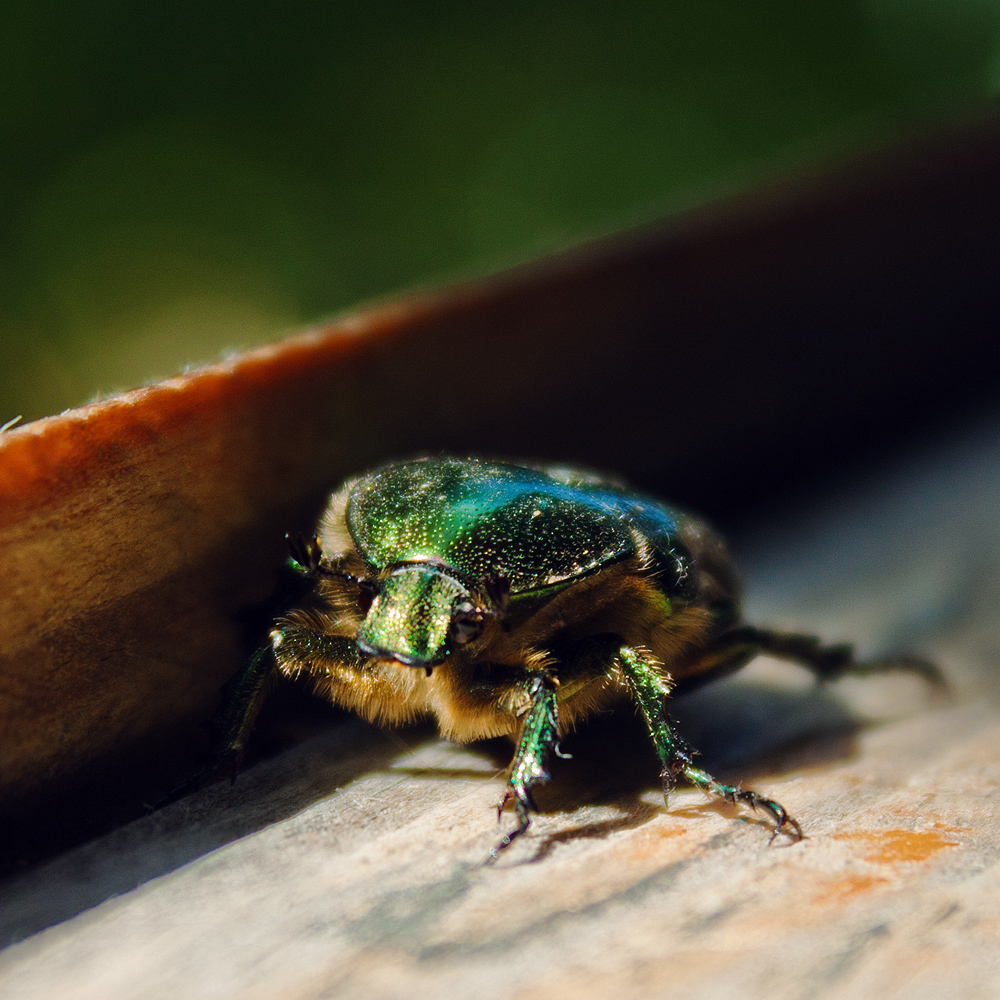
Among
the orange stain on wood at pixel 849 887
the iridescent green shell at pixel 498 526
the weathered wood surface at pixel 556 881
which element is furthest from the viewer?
the iridescent green shell at pixel 498 526

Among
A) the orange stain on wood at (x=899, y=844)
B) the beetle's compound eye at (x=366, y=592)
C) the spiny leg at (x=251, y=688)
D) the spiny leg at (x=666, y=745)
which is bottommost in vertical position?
the orange stain on wood at (x=899, y=844)

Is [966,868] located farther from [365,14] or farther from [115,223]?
[365,14]

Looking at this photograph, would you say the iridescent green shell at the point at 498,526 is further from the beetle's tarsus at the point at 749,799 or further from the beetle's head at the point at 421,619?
the beetle's tarsus at the point at 749,799

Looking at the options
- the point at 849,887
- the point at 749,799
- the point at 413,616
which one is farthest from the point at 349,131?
the point at 849,887

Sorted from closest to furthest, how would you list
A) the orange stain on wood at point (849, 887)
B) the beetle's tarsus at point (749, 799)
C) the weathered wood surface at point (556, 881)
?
the weathered wood surface at point (556, 881) → the orange stain on wood at point (849, 887) → the beetle's tarsus at point (749, 799)

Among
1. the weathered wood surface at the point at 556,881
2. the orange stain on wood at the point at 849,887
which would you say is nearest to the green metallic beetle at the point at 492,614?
the weathered wood surface at the point at 556,881

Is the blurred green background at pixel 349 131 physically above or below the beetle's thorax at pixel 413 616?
above

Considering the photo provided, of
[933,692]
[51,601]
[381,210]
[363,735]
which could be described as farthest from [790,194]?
[381,210]

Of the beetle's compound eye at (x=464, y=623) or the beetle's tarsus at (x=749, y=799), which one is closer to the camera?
the beetle's tarsus at (x=749, y=799)
